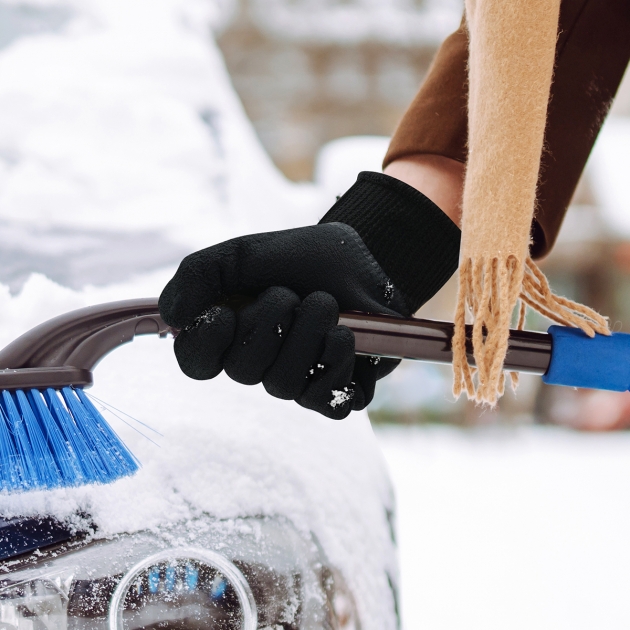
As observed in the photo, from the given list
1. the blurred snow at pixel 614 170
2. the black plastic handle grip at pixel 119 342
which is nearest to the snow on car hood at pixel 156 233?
the black plastic handle grip at pixel 119 342

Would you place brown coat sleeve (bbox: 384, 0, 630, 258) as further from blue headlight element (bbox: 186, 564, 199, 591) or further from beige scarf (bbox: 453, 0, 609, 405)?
blue headlight element (bbox: 186, 564, 199, 591)

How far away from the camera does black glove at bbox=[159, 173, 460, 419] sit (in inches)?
28.2

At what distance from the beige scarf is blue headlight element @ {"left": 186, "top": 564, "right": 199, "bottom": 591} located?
0.39m

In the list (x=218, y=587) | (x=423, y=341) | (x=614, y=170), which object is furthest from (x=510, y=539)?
(x=614, y=170)

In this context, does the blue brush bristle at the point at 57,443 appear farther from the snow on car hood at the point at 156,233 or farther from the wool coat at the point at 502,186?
the wool coat at the point at 502,186

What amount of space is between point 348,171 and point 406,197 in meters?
0.65

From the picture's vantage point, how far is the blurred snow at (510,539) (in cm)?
147

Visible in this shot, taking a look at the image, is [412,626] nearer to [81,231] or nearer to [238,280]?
[238,280]

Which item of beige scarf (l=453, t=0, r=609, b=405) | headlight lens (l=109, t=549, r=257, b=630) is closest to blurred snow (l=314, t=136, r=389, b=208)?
beige scarf (l=453, t=0, r=609, b=405)

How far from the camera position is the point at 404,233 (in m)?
0.99

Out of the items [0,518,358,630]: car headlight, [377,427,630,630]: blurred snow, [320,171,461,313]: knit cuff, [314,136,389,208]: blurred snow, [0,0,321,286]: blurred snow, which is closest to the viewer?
[0,518,358,630]: car headlight

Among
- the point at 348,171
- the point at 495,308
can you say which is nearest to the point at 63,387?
the point at 495,308

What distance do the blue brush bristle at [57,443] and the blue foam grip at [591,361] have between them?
21.2 inches

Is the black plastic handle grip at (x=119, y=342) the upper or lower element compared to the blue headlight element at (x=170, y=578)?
upper
